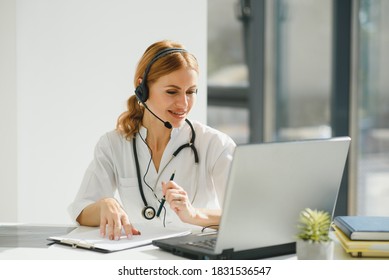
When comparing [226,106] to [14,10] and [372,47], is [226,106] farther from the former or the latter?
[14,10]

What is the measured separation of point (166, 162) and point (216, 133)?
0.21 meters

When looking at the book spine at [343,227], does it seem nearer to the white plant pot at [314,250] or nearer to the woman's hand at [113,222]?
the white plant pot at [314,250]

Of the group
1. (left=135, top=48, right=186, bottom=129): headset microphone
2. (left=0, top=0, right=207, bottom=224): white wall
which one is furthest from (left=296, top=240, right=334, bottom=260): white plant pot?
(left=0, top=0, right=207, bottom=224): white wall

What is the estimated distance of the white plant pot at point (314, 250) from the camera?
1.41 m

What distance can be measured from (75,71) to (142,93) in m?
1.05

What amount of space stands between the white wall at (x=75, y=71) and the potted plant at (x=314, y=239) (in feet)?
5.62

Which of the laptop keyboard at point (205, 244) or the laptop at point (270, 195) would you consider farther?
the laptop keyboard at point (205, 244)

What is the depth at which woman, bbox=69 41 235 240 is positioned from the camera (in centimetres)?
213

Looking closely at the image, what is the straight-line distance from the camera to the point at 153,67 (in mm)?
2143

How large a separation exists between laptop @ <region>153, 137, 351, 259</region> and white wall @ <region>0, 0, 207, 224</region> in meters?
1.61

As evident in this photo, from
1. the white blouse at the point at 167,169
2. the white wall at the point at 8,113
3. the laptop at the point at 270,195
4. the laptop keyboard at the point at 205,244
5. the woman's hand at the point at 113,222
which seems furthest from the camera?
the white wall at the point at 8,113

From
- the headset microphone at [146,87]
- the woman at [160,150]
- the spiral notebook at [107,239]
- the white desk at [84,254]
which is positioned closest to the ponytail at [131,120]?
the woman at [160,150]

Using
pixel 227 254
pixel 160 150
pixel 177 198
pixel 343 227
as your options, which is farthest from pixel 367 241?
pixel 160 150

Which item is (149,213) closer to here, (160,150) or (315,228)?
(160,150)
